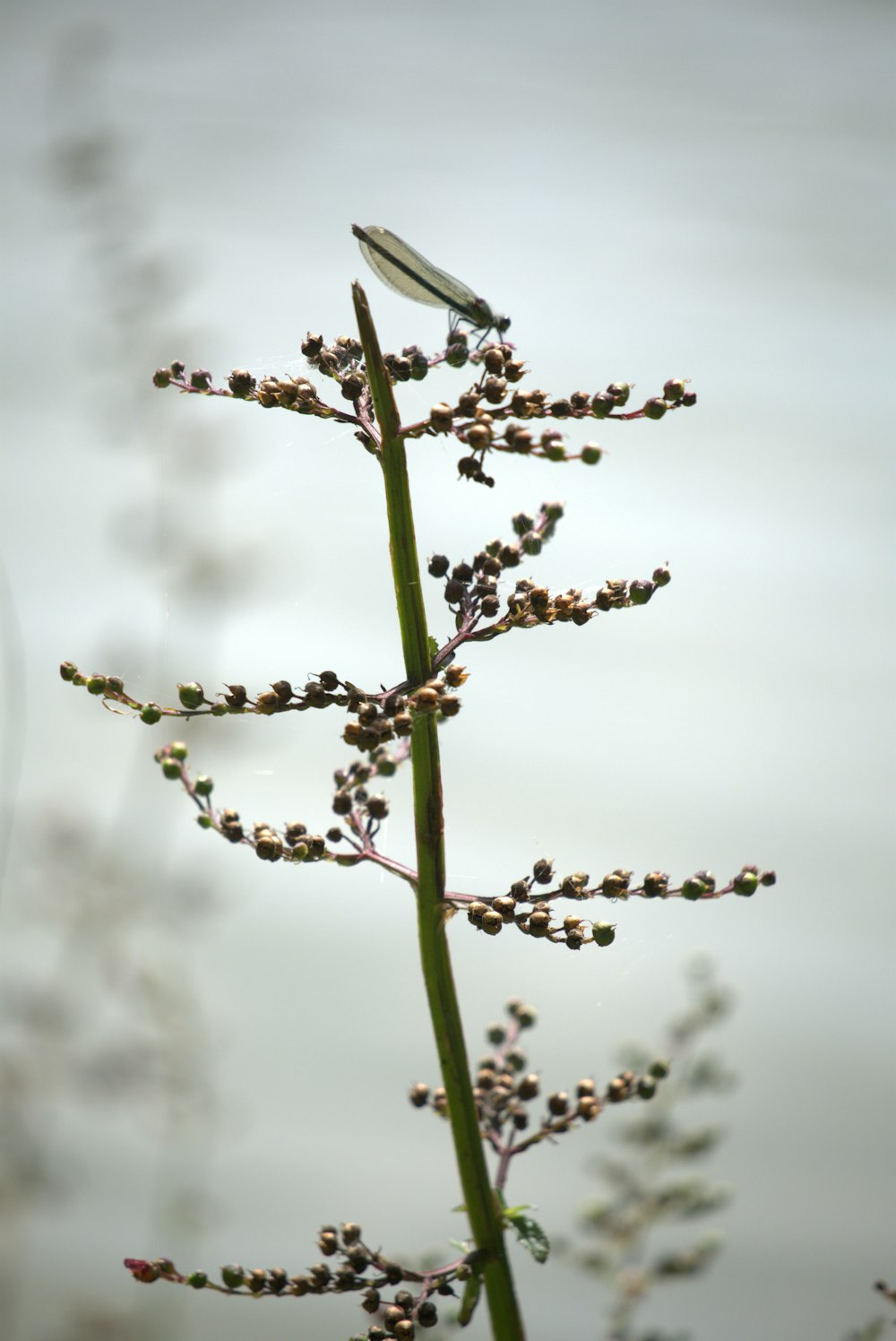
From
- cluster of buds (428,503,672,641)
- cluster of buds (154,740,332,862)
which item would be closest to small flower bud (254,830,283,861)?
cluster of buds (154,740,332,862)

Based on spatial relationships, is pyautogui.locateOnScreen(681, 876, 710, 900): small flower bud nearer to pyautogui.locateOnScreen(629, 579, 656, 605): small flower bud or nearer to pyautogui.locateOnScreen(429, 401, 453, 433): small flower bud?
pyautogui.locateOnScreen(629, 579, 656, 605): small flower bud

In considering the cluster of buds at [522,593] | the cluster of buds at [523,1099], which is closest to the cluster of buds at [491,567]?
the cluster of buds at [522,593]

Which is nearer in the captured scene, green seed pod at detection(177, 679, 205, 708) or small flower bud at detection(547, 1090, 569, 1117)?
green seed pod at detection(177, 679, 205, 708)

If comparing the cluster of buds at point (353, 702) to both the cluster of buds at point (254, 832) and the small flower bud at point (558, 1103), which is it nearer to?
the cluster of buds at point (254, 832)

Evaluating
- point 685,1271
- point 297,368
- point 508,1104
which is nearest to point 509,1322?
point 508,1104

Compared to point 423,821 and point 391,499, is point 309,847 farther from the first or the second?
point 391,499

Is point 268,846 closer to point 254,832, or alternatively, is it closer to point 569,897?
point 254,832
